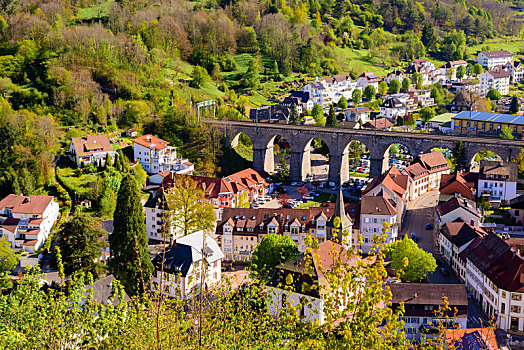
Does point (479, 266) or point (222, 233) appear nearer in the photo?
point (479, 266)

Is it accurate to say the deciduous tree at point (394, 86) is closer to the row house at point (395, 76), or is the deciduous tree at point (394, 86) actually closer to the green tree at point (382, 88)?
the green tree at point (382, 88)

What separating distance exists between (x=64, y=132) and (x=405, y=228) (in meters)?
34.3

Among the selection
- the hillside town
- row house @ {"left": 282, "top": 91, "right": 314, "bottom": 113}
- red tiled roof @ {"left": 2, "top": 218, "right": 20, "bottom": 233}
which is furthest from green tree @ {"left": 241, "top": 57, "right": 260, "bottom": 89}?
red tiled roof @ {"left": 2, "top": 218, "right": 20, "bottom": 233}

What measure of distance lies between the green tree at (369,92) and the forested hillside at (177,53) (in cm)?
792

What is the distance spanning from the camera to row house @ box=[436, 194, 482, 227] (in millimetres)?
44469

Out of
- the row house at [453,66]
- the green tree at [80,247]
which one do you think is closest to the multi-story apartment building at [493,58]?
the row house at [453,66]

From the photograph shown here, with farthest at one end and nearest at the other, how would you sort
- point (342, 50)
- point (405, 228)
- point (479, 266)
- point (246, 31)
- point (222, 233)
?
point (342, 50), point (246, 31), point (405, 228), point (222, 233), point (479, 266)

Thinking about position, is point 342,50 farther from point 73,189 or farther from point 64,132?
point 73,189

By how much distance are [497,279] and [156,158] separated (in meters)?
35.6

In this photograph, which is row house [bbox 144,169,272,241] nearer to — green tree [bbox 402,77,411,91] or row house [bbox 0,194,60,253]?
row house [bbox 0,194,60,253]

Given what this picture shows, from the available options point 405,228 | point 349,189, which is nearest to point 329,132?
point 349,189

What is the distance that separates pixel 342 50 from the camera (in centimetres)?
11556

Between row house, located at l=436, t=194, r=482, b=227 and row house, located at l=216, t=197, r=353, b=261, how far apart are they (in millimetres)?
6555

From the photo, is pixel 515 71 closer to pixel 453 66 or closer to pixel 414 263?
pixel 453 66
